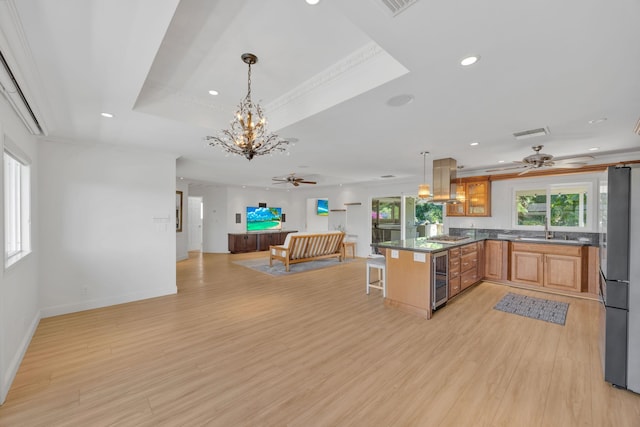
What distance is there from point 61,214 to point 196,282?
2539 millimetres

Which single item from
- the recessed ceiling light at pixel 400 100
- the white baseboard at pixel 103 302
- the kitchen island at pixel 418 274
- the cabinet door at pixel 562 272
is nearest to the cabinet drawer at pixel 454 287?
the kitchen island at pixel 418 274

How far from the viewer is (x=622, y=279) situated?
2158 millimetres

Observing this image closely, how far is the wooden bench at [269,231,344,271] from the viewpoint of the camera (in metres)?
6.59

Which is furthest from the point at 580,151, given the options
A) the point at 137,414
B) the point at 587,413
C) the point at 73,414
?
the point at 73,414

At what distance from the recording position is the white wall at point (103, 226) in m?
3.70

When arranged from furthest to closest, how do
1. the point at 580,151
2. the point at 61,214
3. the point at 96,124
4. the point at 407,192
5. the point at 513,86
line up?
the point at 407,192 → the point at 580,151 → the point at 61,214 → the point at 96,124 → the point at 513,86

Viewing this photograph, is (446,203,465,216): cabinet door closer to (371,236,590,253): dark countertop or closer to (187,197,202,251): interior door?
(371,236,590,253): dark countertop

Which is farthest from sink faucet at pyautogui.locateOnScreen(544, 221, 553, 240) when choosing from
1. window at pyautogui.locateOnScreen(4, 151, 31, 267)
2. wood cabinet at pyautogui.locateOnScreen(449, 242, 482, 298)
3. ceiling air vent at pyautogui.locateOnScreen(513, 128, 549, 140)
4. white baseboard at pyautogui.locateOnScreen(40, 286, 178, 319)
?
window at pyautogui.locateOnScreen(4, 151, 31, 267)

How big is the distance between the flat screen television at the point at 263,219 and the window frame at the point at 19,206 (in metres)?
7.14

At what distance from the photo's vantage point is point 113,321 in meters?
3.49

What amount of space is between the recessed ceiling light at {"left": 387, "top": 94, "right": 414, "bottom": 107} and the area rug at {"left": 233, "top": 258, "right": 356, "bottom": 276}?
4.65 meters

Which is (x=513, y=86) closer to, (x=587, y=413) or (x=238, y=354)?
(x=587, y=413)

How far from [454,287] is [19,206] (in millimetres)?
5992

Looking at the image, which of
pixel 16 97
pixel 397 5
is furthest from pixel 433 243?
pixel 16 97
